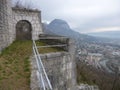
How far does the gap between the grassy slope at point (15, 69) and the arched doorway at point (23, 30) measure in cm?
328

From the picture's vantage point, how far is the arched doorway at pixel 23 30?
12828 mm

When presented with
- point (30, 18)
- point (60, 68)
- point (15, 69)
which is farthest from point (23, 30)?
point (15, 69)

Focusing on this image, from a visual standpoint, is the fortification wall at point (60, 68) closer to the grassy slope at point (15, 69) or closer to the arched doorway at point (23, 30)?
the grassy slope at point (15, 69)

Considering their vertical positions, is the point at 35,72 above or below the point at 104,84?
above

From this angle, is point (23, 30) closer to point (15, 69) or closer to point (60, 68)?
point (60, 68)

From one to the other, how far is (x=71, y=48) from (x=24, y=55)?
7.01ft

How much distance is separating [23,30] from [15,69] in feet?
21.5

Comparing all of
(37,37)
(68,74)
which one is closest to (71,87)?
(68,74)

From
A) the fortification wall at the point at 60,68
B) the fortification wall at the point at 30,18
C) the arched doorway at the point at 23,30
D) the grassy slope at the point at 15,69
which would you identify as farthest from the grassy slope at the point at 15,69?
the arched doorway at the point at 23,30

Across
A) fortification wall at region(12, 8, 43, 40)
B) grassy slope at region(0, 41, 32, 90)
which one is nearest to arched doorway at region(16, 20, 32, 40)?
fortification wall at region(12, 8, 43, 40)

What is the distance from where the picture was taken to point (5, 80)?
5836 millimetres

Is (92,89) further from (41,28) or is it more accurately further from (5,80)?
(5,80)

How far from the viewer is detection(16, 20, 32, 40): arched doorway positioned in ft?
42.1

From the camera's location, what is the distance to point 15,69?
6801 mm
